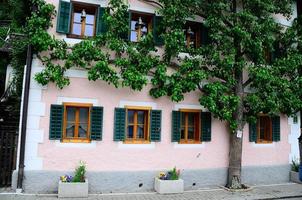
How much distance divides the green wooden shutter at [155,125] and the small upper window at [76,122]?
2.11 meters

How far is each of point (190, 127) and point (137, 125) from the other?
2.03 meters

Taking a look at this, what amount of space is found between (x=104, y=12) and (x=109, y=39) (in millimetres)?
1054

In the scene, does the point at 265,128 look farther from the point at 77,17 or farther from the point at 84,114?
the point at 77,17

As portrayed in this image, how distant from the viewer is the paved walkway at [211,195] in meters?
9.31

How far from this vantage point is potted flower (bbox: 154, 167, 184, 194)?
10211 mm

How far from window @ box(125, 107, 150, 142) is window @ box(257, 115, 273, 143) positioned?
4784 mm

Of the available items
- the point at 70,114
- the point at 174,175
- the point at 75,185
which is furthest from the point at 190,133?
the point at 75,185

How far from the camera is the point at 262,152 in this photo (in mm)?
12445

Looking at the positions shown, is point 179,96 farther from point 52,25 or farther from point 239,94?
point 52,25

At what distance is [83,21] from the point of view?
35.0 feet

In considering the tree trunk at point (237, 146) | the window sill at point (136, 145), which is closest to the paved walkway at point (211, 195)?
the tree trunk at point (237, 146)

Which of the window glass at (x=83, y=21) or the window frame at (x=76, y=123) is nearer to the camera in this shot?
the window frame at (x=76, y=123)

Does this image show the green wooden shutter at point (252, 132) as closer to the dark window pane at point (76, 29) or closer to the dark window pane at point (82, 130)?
the dark window pane at point (82, 130)

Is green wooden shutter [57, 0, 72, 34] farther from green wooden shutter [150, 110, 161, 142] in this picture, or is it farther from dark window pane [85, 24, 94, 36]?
green wooden shutter [150, 110, 161, 142]
